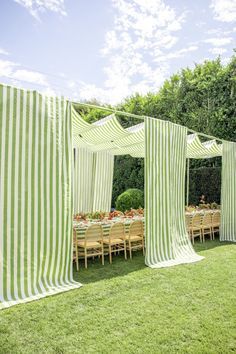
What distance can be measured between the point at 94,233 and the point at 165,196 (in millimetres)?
1664

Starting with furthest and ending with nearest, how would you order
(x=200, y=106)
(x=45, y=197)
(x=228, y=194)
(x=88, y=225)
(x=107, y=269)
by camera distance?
(x=200, y=106), (x=228, y=194), (x=88, y=225), (x=107, y=269), (x=45, y=197)

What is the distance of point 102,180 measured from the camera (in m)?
11.4

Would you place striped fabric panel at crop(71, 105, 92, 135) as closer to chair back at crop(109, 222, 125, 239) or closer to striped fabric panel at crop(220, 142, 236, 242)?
chair back at crop(109, 222, 125, 239)

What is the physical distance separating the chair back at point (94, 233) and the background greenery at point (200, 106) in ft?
19.3

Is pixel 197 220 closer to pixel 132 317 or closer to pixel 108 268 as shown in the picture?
pixel 108 268

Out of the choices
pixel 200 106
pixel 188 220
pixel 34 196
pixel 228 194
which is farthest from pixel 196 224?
pixel 200 106

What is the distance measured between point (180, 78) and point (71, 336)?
1107cm

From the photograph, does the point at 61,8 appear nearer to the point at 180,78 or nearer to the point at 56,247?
the point at 56,247

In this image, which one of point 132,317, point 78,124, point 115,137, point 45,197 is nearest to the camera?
point 132,317

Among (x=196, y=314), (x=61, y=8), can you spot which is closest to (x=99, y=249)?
(x=196, y=314)

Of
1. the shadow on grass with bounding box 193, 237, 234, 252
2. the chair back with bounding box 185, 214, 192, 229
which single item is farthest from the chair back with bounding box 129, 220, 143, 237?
the chair back with bounding box 185, 214, 192, 229

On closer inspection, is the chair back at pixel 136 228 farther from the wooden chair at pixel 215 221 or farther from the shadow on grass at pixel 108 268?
the wooden chair at pixel 215 221

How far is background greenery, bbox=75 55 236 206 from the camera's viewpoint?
10531 mm

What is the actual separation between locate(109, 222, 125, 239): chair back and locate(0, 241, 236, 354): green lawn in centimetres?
104
